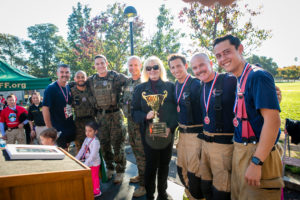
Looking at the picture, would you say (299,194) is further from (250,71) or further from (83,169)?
(83,169)

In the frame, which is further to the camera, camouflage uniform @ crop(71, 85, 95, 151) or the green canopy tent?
the green canopy tent

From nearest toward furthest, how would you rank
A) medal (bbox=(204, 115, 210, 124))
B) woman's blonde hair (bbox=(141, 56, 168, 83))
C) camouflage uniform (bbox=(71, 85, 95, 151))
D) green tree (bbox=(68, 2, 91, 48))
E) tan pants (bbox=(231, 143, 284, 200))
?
tan pants (bbox=(231, 143, 284, 200)) < medal (bbox=(204, 115, 210, 124)) < woman's blonde hair (bbox=(141, 56, 168, 83)) < camouflage uniform (bbox=(71, 85, 95, 151)) < green tree (bbox=(68, 2, 91, 48))

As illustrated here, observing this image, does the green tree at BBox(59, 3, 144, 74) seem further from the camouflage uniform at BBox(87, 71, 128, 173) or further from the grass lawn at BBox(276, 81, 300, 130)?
the grass lawn at BBox(276, 81, 300, 130)

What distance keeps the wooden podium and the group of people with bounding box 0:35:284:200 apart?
1511 mm

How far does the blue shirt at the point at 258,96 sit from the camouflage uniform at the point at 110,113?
268 centimetres

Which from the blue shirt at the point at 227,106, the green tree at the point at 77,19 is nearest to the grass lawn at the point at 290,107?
the blue shirt at the point at 227,106

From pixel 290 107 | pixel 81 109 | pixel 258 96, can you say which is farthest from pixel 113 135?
pixel 290 107

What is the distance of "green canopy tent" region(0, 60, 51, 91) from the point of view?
21.3ft

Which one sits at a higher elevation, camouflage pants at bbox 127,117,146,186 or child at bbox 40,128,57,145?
child at bbox 40,128,57,145


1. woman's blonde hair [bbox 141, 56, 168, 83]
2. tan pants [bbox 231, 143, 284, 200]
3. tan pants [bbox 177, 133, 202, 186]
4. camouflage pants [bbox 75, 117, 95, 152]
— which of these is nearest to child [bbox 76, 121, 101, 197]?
camouflage pants [bbox 75, 117, 95, 152]

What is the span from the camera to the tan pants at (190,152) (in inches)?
97.3

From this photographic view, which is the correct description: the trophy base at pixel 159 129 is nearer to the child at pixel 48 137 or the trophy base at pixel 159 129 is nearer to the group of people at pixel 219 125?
the group of people at pixel 219 125

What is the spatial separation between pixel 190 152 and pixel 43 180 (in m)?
2.00

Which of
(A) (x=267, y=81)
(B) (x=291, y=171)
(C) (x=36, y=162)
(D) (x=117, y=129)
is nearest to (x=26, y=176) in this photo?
(C) (x=36, y=162)
